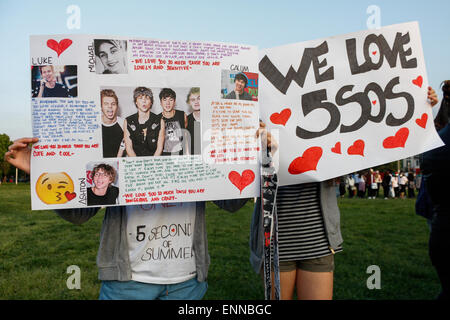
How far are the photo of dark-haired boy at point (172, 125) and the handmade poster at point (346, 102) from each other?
1.92 ft

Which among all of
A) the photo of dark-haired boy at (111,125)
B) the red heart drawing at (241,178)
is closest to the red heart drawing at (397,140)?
the red heart drawing at (241,178)

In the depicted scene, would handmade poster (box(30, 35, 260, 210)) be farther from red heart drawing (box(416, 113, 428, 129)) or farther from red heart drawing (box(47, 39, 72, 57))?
red heart drawing (box(416, 113, 428, 129))

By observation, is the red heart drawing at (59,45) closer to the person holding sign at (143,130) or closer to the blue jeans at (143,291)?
the person holding sign at (143,130)

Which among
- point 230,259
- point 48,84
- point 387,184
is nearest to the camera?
point 48,84

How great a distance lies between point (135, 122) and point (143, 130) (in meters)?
0.06

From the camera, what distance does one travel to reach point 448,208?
2.19 m

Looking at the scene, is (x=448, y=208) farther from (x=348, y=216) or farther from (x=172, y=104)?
(x=348, y=216)

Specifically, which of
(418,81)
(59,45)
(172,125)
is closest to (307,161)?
(172,125)

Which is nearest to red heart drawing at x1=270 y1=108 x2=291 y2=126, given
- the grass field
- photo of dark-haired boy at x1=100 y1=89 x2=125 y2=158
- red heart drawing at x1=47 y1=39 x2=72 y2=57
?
photo of dark-haired boy at x1=100 y1=89 x2=125 y2=158

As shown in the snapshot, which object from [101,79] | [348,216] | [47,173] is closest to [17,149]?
[47,173]

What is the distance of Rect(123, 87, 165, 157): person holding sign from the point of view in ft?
6.53

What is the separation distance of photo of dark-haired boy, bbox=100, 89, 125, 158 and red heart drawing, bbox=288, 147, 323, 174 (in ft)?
3.60

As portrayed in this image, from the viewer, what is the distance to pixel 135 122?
6.54 feet

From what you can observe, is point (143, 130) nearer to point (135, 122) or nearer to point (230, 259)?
point (135, 122)
